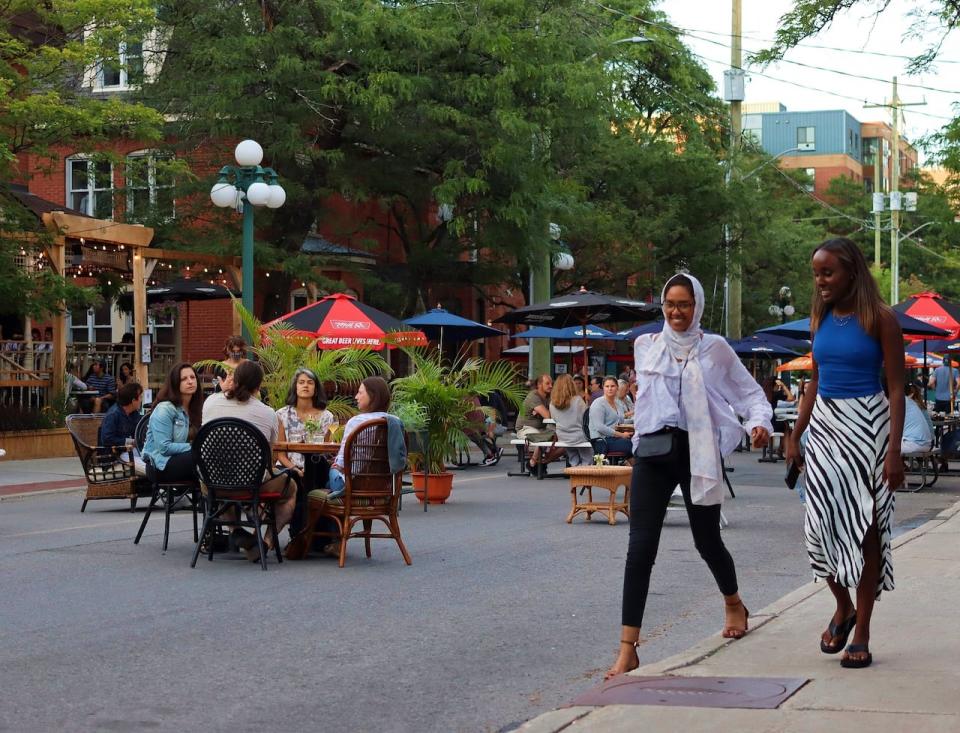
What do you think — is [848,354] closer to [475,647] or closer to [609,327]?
[475,647]

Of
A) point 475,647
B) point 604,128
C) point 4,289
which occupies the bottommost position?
point 475,647

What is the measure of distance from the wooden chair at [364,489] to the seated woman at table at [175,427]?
127 cm

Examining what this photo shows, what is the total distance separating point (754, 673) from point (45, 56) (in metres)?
19.1

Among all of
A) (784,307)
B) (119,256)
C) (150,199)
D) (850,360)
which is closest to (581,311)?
(119,256)

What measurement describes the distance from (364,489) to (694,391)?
470cm

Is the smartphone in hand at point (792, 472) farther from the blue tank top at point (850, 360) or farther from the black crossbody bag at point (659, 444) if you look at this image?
the black crossbody bag at point (659, 444)

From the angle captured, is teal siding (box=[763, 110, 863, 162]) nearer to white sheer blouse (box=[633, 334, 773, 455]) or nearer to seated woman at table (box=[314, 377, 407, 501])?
seated woman at table (box=[314, 377, 407, 501])

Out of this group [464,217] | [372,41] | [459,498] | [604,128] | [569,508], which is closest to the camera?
[569,508]

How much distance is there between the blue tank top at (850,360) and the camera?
6527 mm

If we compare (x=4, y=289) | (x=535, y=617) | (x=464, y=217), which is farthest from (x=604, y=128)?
(x=535, y=617)

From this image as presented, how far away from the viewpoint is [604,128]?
121ft

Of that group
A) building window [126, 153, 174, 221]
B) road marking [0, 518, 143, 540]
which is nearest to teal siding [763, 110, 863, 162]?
building window [126, 153, 174, 221]

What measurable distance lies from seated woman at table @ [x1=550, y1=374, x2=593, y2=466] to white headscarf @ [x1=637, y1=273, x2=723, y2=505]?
Answer: 1233 centimetres

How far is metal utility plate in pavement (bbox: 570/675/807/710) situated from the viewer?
5797mm
